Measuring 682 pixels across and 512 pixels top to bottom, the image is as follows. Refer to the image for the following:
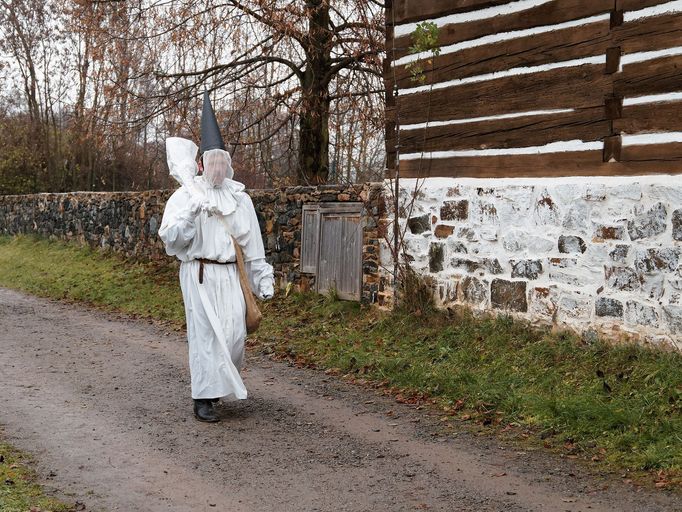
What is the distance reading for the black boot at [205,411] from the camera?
6711 millimetres

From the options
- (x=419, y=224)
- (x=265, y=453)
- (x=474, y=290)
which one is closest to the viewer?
(x=265, y=453)

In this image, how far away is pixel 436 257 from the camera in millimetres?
9625

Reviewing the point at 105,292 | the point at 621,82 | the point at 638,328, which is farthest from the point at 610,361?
the point at 105,292

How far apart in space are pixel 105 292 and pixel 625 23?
9.92 m

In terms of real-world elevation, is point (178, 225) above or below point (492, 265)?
above

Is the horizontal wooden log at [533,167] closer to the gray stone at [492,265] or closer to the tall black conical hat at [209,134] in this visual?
the gray stone at [492,265]

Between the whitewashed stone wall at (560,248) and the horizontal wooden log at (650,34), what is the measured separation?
110 cm

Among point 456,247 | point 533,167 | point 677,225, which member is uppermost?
point 533,167

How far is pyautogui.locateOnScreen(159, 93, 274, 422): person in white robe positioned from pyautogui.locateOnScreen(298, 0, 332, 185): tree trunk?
660 cm

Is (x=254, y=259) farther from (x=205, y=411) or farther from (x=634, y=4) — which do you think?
(x=634, y=4)

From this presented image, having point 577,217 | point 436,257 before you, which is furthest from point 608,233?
point 436,257

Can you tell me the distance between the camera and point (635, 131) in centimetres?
746

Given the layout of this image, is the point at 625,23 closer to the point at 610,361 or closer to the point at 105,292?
the point at 610,361

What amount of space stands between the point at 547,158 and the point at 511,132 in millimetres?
550
